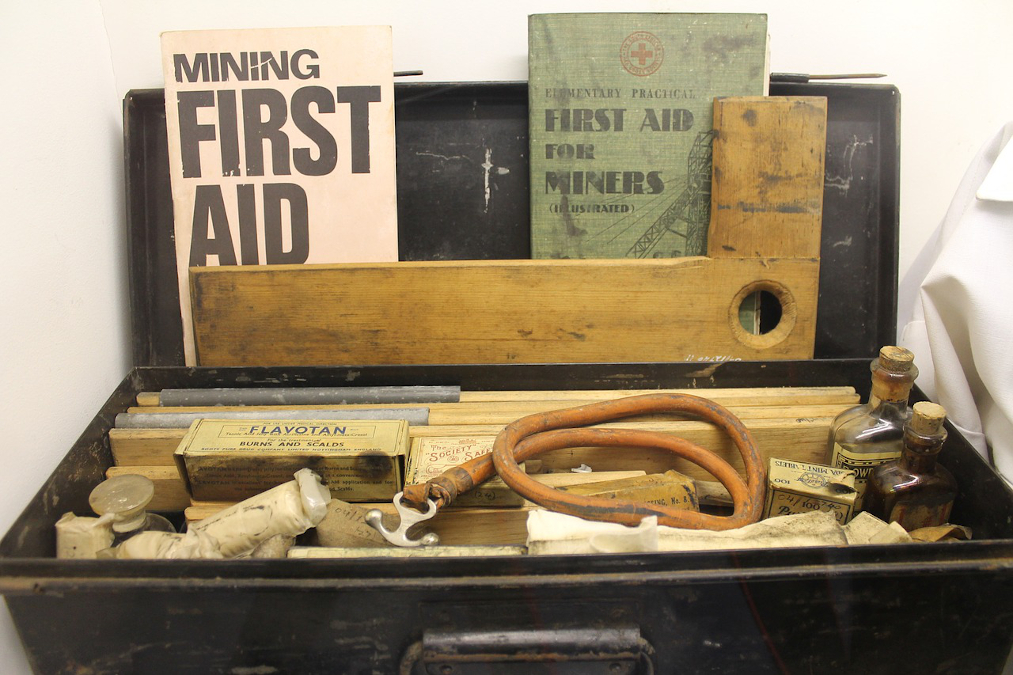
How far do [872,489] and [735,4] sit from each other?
75cm

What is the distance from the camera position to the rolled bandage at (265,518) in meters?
0.77

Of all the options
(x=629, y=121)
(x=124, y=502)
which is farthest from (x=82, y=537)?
(x=629, y=121)

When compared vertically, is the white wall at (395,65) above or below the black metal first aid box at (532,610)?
above

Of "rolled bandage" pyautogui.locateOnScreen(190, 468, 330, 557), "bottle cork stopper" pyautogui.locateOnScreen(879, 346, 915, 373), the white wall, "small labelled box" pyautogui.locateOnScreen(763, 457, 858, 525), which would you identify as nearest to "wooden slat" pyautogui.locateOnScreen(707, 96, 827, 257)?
the white wall

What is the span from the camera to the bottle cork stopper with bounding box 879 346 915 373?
0.82m

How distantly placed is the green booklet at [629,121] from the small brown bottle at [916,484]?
1.36 ft

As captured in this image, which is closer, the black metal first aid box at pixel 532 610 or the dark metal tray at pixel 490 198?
the black metal first aid box at pixel 532 610

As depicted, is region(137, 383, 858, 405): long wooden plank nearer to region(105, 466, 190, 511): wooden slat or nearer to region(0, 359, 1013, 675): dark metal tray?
region(105, 466, 190, 511): wooden slat

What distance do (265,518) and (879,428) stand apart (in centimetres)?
76

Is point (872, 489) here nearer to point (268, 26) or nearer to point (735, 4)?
point (735, 4)

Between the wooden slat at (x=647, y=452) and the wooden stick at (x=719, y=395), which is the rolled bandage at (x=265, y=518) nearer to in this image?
the wooden slat at (x=647, y=452)

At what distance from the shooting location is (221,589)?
664 millimetres

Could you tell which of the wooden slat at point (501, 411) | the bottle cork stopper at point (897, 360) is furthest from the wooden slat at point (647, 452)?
the bottle cork stopper at point (897, 360)

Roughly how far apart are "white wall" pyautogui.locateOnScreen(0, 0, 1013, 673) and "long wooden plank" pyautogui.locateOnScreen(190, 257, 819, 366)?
16cm
